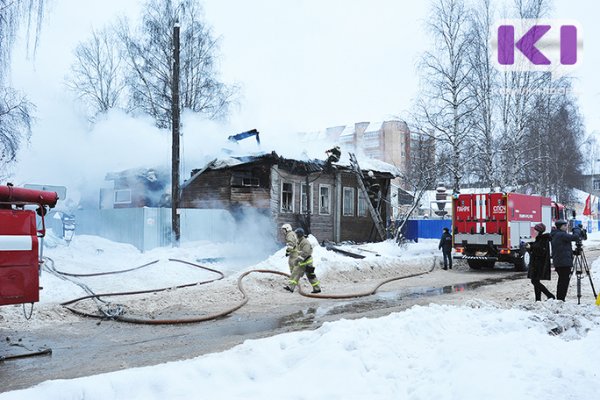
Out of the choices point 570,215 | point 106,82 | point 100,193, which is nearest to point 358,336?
point 100,193

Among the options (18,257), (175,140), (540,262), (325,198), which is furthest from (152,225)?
(540,262)

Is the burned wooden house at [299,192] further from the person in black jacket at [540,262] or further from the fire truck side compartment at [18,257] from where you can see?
the fire truck side compartment at [18,257]

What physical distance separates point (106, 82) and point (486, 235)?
964 inches

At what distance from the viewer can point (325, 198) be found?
23.7m

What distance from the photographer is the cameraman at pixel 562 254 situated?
32.1 feet

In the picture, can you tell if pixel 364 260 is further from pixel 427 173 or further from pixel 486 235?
pixel 427 173

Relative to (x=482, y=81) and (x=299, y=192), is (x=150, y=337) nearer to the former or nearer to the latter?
(x=299, y=192)

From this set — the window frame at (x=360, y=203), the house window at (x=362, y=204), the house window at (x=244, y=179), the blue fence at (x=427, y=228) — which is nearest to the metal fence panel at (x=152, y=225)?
the house window at (x=244, y=179)

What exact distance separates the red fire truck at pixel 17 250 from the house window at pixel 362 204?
19940mm

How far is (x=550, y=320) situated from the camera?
23.3ft

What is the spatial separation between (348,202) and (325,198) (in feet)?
5.77

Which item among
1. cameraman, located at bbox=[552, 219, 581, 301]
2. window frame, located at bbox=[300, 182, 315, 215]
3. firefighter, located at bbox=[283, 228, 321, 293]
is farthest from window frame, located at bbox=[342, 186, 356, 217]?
cameraman, located at bbox=[552, 219, 581, 301]

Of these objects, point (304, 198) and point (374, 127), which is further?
point (374, 127)

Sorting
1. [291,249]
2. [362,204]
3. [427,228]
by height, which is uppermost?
[362,204]
